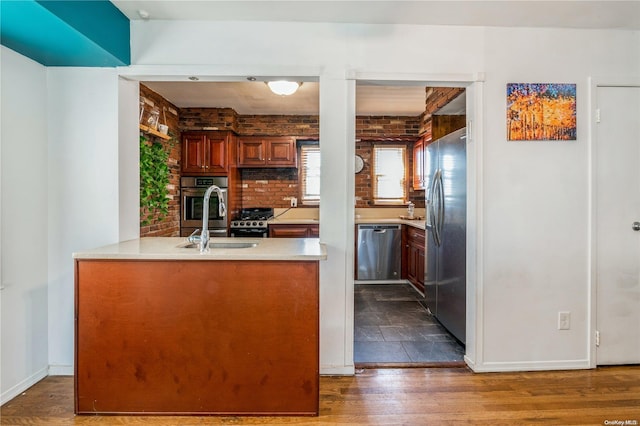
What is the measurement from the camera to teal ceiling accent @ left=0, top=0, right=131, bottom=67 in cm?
163

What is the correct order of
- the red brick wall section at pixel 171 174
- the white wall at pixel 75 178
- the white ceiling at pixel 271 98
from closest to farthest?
the white wall at pixel 75 178 → the white ceiling at pixel 271 98 → the red brick wall section at pixel 171 174

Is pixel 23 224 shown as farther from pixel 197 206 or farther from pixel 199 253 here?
pixel 197 206

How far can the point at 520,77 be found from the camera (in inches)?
92.4

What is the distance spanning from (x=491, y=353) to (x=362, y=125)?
3577mm

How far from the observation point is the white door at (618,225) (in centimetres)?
237

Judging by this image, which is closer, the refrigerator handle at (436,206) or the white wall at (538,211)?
the white wall at (538,211)

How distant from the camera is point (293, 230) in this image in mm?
4574

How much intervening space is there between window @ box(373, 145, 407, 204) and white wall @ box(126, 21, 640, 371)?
2.82 m

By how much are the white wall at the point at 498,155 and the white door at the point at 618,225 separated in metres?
0.13

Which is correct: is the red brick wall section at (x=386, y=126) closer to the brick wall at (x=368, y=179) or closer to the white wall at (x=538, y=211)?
the brick wall at (x=368, y=179)

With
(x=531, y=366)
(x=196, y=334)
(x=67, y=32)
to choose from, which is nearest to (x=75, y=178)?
(x=67, y=32)

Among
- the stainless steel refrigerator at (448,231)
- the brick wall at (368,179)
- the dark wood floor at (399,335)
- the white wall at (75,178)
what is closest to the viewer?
the white wall at (75,178)

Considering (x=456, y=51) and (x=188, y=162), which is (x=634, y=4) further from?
(x=188, y=162)

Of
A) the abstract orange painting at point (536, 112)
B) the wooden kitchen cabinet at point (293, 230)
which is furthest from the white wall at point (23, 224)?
the abstract orange painting at point (536, 112)
